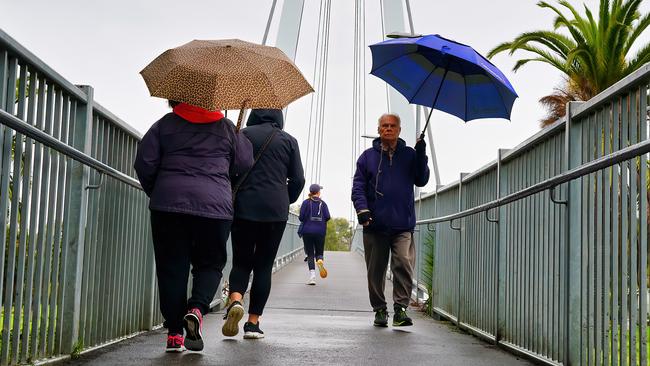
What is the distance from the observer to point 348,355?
5.49 m

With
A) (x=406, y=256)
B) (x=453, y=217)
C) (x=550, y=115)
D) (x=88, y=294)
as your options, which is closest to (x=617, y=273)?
(x=88, y=294)

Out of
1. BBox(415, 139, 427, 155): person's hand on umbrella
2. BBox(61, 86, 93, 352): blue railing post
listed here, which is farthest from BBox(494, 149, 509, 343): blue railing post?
BBox(61, 86, 93, 352): blue railing post

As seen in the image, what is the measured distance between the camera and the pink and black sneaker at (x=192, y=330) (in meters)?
5.06

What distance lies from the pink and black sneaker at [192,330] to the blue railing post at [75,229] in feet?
1.93

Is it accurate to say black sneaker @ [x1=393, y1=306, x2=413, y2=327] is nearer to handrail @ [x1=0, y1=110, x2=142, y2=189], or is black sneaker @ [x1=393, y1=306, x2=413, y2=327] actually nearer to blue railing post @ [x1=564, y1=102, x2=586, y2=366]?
handrail @ [x1=0, y1=110, x2=142, y2=189]

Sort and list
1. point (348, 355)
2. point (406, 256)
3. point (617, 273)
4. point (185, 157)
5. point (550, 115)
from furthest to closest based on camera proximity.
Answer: point (550, 115)
point (406, 256)
point (348, 355)
point (185, 157)
point (617, 273)

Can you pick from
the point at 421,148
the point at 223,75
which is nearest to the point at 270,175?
the point at 223,75

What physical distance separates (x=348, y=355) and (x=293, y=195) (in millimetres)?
1456

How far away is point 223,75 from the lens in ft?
17.3

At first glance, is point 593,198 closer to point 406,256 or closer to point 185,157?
point 185,157

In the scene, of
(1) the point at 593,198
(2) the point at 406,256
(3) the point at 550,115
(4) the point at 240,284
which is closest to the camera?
(1) the point at 593,198

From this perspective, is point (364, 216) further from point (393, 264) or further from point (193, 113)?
point (193, 113)

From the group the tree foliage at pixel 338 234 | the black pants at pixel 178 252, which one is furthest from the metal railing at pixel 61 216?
the tree foliage at pixel 338 234

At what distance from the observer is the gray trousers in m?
7.52
